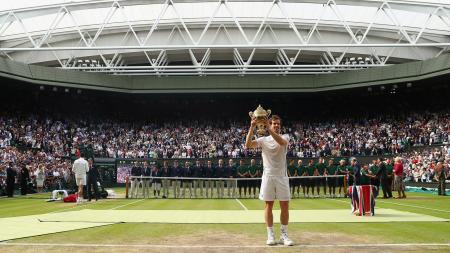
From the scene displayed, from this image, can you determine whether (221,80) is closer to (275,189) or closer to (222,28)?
(222,28)

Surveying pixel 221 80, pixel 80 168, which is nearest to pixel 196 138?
pixel 221 80

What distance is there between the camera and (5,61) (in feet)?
112

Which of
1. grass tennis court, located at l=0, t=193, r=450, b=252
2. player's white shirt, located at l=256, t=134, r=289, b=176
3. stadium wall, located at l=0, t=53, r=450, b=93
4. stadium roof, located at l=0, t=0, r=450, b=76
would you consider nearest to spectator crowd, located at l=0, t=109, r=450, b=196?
stadium wall, located at l=0, t=53, r=450, b=93

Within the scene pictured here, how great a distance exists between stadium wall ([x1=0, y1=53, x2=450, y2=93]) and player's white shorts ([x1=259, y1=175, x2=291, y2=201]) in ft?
104

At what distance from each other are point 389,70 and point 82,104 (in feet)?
93.0

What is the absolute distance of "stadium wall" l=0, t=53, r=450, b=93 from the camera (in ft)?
122

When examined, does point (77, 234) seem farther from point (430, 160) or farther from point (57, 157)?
point (57, 157)

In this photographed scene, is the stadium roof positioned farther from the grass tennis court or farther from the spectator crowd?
the grass tennis court

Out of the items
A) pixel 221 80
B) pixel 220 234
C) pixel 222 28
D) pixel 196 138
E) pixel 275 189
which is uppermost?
pixel 222 28

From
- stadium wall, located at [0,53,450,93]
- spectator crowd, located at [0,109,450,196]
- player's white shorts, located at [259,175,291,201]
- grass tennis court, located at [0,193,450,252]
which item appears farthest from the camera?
stadium wall, located at [0,53,450,93]

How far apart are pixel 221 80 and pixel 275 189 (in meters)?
→ 34.5

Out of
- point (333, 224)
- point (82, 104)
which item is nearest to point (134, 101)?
point (82, 104)

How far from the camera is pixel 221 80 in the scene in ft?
136

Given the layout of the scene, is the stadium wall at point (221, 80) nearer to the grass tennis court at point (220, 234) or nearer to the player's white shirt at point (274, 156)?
the grass tennis court at point (220, 234)
